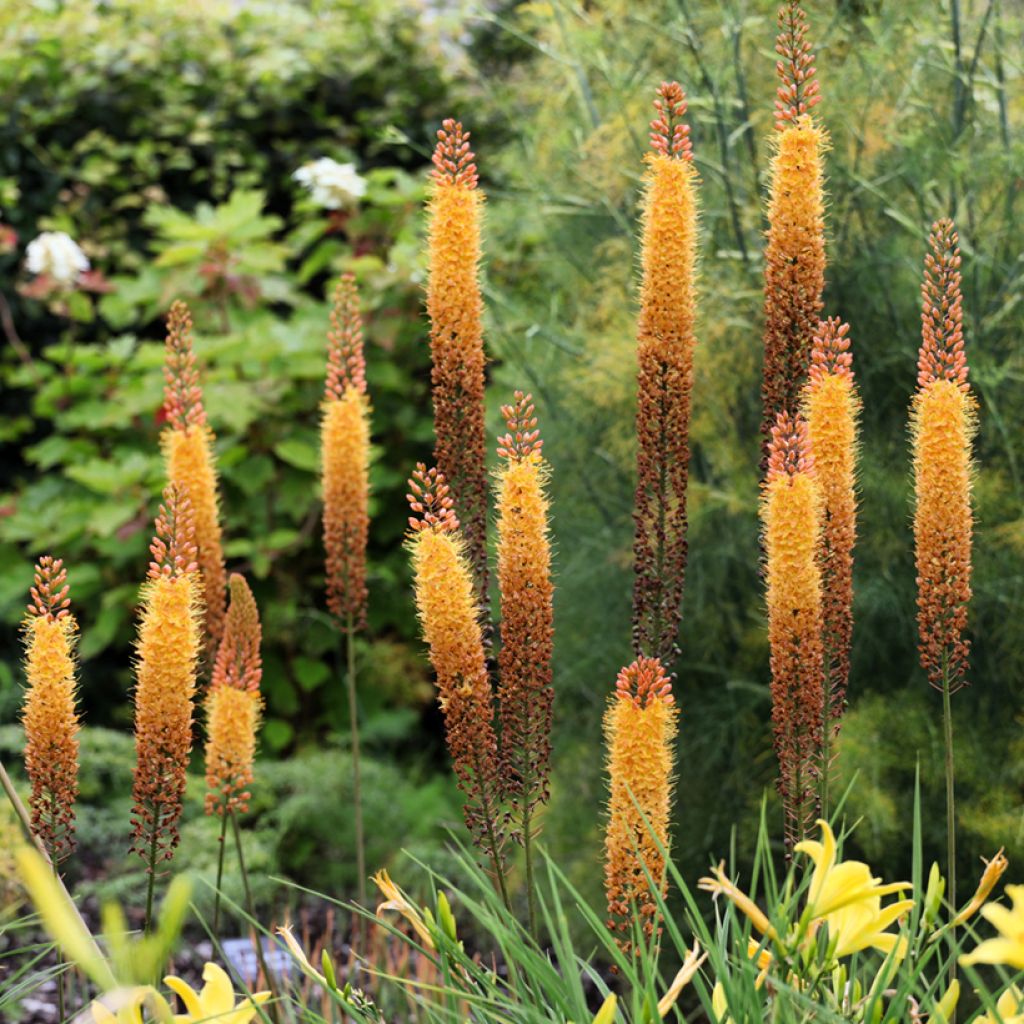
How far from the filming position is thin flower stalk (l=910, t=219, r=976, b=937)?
7.11 feet

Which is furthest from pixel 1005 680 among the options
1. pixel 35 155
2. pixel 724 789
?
pixel 35 155

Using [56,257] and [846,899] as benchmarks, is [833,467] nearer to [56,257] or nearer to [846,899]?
[846,899]

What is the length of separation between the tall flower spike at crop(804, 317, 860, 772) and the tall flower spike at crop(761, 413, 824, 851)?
5 cm

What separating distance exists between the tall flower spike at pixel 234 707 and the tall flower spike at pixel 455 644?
20.6 inches

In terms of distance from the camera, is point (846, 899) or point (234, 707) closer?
point (846, 899)

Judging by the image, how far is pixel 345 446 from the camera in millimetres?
2934

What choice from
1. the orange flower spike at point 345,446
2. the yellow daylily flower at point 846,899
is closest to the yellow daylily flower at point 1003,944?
the yellow daylily flower at point 846,899

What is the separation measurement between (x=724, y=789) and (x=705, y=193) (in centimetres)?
192

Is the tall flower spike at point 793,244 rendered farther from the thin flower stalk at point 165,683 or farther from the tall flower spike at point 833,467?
the thin flower stalk at point 165,683

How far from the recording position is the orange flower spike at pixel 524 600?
2.12m

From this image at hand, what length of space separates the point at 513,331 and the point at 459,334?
2.73 m

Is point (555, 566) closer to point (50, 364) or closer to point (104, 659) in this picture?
point (104, 659)

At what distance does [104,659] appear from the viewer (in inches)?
264

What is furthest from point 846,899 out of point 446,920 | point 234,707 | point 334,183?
point 334,183
